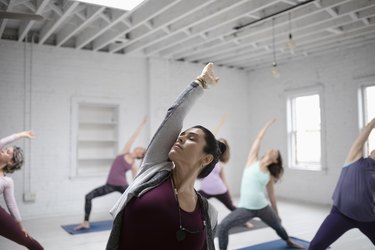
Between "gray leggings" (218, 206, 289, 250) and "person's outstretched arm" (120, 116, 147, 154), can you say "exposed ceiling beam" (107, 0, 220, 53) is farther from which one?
"gray leggings" (218, 206, 289, 250)

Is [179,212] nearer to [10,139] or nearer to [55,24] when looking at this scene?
[10,139]

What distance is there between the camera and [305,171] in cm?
709

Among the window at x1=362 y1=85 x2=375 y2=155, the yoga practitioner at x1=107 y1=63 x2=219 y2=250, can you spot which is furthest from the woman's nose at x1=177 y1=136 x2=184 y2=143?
the window at x1=362 y1=85 x2=375 y2=155

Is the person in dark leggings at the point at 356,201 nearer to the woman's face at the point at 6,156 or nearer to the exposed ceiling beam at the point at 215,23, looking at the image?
the exposed ceiling beam at the point at 215,23

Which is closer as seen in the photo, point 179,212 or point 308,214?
point 179,212

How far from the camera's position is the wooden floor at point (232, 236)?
13.6 ft

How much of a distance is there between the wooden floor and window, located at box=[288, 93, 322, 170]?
151 cm

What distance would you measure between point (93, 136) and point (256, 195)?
3.81 metres

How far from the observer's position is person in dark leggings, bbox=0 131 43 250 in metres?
2.83

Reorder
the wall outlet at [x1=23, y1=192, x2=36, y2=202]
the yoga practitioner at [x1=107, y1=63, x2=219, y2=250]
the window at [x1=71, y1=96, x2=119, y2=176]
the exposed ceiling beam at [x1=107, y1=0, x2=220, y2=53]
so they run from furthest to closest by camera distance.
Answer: the window at [x1=71, y1=96, x2=119, y2=176]
the wall outlet at [x1=23, y1=192, x2=36, y2=202]
the exposed ceiling beam at [x1=107, y1=0, x2=220, y2=53]
the yoga practitioner at [x1=107, y1=63, x2=219, y2=250]

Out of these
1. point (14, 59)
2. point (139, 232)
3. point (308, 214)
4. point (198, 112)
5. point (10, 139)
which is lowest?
point (308, 214)

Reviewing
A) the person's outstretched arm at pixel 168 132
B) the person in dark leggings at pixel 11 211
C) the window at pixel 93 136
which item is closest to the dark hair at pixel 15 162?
the person in dark leggings at pixel 11 211

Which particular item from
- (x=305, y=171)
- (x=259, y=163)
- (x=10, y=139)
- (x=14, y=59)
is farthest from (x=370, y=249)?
(x=14, y=59)

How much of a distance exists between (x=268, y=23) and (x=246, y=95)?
11.3 ft
